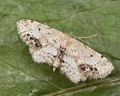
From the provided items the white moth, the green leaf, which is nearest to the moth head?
the white moth

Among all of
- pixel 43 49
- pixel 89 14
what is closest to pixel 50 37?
pixel 43 49

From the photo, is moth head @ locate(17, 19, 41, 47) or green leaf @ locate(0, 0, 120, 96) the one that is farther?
green leaf @ locate(0, 0, 120, 96)

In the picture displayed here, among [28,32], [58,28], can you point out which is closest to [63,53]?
[58,28]

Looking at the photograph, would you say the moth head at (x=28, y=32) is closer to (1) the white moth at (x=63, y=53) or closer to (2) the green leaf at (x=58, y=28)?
(1) the white moth at (x=63, y=53)

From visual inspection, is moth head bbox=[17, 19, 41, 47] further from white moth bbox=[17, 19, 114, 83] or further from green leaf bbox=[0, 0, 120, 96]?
green leaf bbox=[0, 0, 120, 96]

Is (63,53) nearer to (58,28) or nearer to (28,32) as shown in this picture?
(58,28)

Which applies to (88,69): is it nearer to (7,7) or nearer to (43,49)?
(43,49)
